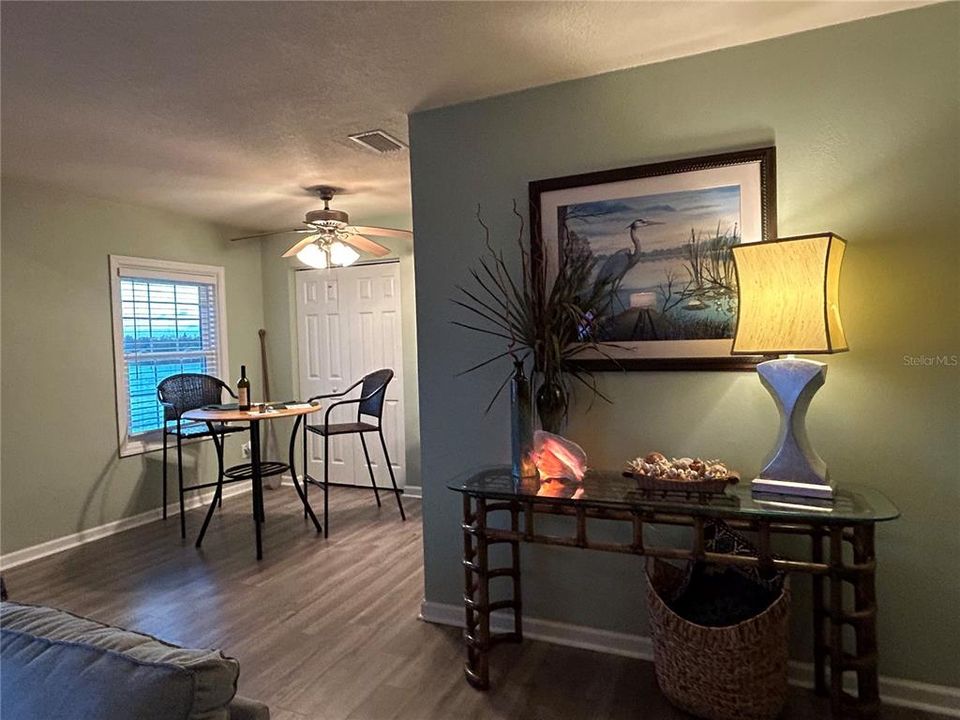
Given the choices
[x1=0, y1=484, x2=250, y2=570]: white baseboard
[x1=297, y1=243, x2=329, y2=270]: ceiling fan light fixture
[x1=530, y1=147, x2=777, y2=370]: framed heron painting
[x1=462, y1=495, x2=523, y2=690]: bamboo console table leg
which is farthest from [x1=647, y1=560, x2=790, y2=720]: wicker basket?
[x1=0, y1=484, x2=250, y2=570]: white baseboard

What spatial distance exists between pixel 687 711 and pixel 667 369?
115 centimetres

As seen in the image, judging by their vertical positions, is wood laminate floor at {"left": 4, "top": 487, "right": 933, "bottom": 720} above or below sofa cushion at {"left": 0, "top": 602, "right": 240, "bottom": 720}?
below

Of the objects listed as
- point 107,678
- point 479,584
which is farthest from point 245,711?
point 479,584

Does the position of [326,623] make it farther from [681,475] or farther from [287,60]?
[287,60]

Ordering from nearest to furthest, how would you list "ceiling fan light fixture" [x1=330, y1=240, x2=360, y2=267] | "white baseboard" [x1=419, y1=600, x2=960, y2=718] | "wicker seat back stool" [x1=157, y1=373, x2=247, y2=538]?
"white baseboard" [x1=419, y1=600, x2=960, y2=718], "ceiling fan light fixture" [x1=330, y1=240, x2=360, y2=267], "wicker seat back stool" [x1=157, y1=373, x2=247, y2=538]

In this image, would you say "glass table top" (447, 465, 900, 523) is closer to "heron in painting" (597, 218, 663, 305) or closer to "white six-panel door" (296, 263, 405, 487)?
"heron in painting" (597, 218, 663, 305)

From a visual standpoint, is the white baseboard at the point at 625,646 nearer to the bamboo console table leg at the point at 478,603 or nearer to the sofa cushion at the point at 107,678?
the bamboo console table leg at the point at 478,603

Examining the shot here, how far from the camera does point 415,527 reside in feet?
13.1

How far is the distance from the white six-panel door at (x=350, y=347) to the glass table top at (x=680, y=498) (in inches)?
107

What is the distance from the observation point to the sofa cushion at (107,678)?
80 cm

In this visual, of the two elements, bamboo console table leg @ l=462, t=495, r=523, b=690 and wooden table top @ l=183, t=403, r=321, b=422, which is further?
wooden table top @ l=183, t=403, r=321, b=422

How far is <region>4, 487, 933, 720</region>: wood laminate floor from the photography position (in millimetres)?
2029

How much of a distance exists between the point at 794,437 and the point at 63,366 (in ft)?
13.4

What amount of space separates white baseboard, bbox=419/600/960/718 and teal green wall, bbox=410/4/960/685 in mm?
39
